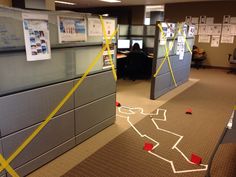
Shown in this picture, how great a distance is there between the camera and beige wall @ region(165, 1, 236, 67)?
8.10 meters

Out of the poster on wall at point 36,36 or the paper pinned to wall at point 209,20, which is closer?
the poster on wall at point 36,36

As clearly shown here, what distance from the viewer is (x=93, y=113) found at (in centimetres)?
286

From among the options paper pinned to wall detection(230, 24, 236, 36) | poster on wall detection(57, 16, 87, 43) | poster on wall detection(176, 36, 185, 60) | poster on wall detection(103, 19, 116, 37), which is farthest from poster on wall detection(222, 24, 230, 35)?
poster on wall detection(57, 16, 87, 43)

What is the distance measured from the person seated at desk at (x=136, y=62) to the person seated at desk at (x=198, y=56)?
3259 mm

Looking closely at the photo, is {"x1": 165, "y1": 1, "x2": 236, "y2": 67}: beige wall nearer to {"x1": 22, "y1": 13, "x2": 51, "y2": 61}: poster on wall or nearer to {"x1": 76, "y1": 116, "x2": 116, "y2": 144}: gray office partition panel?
{"x1": 76, "y1": 116, "x2": 116, "y2": 144}: gray office partition panel

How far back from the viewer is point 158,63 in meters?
4.36

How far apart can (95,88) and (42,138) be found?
0.91 metres

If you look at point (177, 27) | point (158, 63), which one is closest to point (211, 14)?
point (177, 27)

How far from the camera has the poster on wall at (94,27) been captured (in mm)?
2557

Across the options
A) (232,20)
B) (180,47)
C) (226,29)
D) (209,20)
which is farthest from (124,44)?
(232,20)

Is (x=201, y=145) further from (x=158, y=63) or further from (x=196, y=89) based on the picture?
(x=196, y=89)

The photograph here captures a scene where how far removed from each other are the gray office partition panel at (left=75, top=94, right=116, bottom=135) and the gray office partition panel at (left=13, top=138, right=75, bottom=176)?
0.19 metres

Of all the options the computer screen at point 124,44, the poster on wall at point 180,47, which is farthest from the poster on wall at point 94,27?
the computer screen at point 124,44

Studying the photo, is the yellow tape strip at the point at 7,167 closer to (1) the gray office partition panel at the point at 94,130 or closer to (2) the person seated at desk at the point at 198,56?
(1) the gray office partition panel at the point at 94,130
